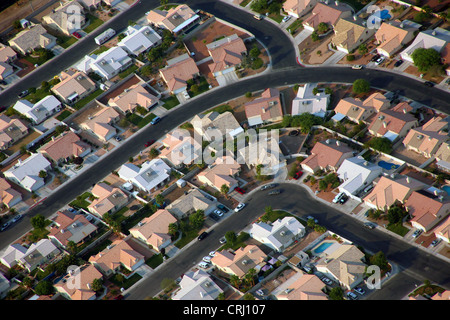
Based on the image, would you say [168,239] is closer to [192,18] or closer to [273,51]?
[273,51]

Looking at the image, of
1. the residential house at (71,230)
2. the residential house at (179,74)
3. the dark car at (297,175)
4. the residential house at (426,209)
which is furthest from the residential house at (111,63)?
the residential house at (426,209)

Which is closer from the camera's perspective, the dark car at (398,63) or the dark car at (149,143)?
the dark car at (149,143)

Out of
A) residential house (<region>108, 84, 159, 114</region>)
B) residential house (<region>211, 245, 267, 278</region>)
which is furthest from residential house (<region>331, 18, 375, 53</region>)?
residential house (<region>211, 245, 267, 278</region>)

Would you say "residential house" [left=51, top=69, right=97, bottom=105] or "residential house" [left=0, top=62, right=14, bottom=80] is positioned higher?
"residential house" [left=0, top=62, right=14, bottom=80]

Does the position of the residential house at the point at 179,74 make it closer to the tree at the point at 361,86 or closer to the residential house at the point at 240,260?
the tree at the point at 361,86

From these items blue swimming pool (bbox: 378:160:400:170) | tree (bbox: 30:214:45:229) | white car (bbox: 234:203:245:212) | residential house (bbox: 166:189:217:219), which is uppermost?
tree (bbox: 30:214:45:229)

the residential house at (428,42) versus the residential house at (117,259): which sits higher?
the residential house at (428,42)

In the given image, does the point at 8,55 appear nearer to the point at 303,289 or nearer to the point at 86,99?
the point at 86,99

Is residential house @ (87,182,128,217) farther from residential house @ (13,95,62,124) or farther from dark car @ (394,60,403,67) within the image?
dark car @ (394,60,403,67)
